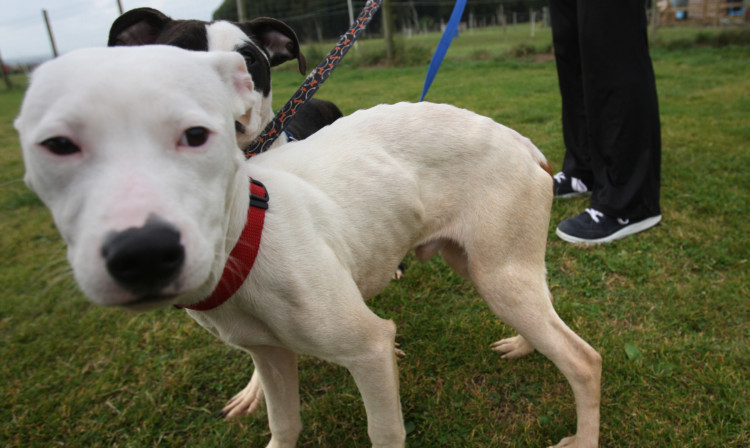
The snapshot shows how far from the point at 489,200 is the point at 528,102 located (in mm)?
6344

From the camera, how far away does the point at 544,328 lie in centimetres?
186

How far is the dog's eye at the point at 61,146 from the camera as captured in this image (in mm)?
1041

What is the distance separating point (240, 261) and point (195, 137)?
0.42 metres

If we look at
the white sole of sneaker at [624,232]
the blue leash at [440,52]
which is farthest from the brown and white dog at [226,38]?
the white sole of sneaker at [624,232]

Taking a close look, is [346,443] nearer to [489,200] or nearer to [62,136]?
[489,200]

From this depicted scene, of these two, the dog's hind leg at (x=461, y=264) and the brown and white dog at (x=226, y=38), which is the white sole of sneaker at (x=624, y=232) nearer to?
the dog's hind leg at (x=461, y=264)

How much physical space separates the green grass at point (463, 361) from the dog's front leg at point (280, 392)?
195mm

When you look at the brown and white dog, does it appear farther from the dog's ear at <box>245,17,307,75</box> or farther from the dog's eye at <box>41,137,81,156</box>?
the dog's eye at <box>41,137,81,156</box>

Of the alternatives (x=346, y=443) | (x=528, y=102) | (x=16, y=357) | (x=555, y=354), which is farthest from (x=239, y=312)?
(x=528, y=102)

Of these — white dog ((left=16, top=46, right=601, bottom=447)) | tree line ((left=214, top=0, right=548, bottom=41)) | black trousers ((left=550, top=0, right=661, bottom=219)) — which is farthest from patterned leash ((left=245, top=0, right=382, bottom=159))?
tree line ((left=214, top=0, right=548, bottom=41))

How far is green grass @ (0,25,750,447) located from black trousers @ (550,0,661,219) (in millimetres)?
347

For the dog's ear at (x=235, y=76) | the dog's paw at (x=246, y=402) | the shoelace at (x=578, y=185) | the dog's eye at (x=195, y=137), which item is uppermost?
the dog's ear at (x=235, y=76)

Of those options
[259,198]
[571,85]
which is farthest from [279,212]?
[571,85]

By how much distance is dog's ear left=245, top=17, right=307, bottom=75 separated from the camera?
9.61 ft
